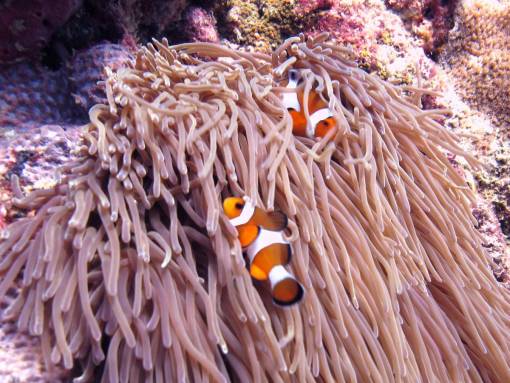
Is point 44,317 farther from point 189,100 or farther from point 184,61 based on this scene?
point 184,61

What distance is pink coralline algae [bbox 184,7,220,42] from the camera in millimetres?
2537

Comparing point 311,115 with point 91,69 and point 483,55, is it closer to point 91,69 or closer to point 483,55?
point 91,69

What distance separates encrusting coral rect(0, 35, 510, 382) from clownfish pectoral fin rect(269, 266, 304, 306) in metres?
0.05

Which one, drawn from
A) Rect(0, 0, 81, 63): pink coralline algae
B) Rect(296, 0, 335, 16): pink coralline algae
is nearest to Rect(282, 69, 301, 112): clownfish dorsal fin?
Rect(0, 0, 81, 63): pink coralline algae

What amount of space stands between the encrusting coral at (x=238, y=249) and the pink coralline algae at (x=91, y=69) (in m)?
0.26

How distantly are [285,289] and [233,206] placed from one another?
0.94 feet

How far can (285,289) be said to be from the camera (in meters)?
1.32

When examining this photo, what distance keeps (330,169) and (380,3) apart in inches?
68.0

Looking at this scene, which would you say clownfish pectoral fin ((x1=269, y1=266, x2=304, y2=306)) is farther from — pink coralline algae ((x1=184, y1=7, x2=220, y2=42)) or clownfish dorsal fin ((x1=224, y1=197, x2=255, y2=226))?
pink coralline algae ((x1=184, y1=7, x2=220, y2=42))

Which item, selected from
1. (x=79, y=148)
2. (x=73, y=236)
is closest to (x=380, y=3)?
(x=79, y=148)

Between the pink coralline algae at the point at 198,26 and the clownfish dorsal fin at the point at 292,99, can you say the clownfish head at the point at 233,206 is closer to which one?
the clownfish dorsal fin at the point at 292,99

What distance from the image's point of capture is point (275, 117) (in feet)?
5.57

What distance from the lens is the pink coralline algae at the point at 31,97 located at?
1.89 meters

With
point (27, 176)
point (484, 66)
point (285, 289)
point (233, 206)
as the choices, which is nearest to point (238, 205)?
point (233, 206)
